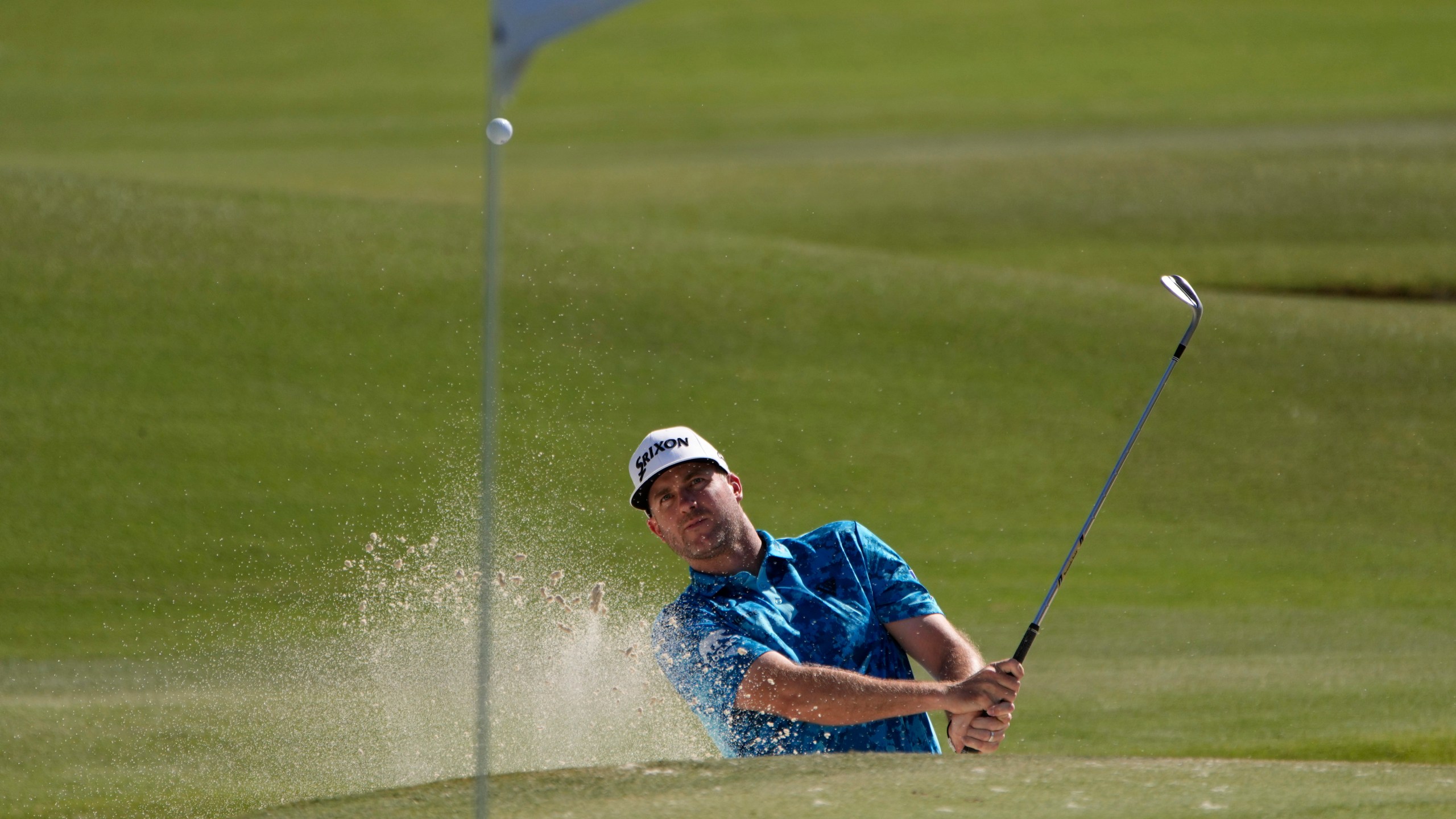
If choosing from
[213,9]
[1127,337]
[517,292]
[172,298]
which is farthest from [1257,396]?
[213,9]

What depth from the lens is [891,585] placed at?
159 inches

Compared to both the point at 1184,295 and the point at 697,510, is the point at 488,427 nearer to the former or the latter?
the point at 697,510

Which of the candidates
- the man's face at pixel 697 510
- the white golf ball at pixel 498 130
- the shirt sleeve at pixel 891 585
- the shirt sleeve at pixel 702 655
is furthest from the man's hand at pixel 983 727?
the white golf ball at pixel 498 130

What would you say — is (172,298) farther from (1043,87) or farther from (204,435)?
(1043,87)

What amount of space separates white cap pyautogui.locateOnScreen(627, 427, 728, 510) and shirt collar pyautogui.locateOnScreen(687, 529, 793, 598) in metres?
0.23

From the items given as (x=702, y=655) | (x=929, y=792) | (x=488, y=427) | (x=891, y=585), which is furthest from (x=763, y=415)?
(x=488, y=427)

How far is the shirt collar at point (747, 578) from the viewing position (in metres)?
3.90

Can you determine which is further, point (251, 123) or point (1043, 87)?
point (1043, 87)

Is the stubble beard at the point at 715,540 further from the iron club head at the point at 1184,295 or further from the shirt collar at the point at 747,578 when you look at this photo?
the iron club head at the point at 1184,295

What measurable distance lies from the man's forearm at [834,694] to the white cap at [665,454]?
58 centimetres

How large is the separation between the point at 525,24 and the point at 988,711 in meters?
1.86

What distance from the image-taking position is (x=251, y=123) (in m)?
21.9

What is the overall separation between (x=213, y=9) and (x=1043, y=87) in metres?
15.8

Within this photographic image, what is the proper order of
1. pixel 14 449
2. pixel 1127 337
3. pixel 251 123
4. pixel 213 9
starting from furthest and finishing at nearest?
pixel 213 9 < pixel 251 123 < pixel 1127 337 < pixel 14 449
